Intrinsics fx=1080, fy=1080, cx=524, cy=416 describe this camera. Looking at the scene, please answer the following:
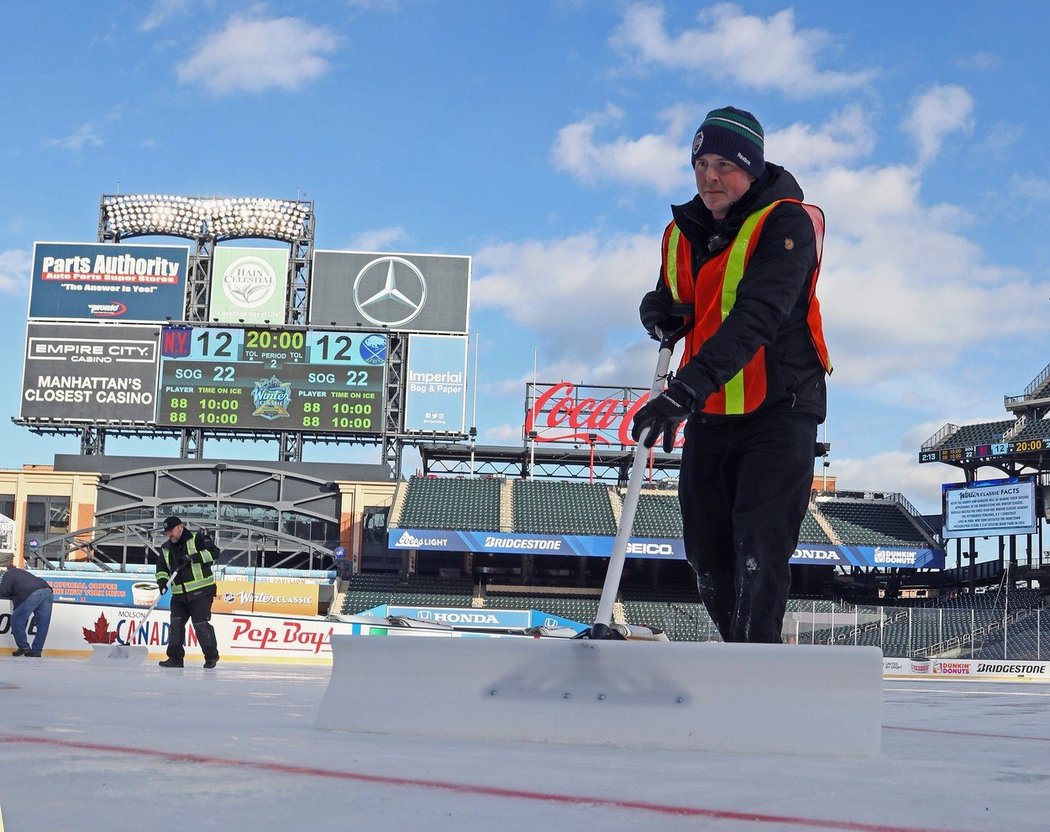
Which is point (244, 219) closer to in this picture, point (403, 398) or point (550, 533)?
point (403, 398)

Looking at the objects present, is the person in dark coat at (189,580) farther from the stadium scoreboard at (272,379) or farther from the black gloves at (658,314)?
the stadium scoreboard at (272,379)

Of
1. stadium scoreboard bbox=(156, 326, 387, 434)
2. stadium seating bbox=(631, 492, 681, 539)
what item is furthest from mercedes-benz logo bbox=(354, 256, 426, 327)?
stadium seating bbox=(631, 492, 681, 539)

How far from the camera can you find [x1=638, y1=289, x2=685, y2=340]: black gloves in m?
3.30

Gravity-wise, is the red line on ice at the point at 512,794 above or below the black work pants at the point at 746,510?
below

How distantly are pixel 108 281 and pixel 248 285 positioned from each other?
458 cm

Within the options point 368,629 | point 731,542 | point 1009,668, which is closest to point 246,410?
point 368,629

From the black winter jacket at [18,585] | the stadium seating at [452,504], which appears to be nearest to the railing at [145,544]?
the stadium seating at [452,504]

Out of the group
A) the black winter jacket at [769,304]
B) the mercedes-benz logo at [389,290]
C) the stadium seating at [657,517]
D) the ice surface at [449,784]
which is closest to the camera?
the ice surface at [449,784]

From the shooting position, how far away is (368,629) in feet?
61.5

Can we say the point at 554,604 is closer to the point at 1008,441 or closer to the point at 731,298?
the point at 1008,441

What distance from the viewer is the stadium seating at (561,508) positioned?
3478 cm

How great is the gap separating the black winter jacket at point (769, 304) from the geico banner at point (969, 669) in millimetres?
22278

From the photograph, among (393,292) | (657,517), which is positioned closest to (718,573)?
(393,292)

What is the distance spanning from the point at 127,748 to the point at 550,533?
32.6 metres
